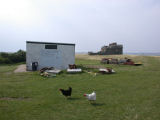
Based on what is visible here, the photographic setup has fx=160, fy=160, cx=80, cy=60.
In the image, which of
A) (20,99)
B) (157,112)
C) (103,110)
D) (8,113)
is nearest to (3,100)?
(20,99)

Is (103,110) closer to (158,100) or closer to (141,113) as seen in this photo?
(141,113)

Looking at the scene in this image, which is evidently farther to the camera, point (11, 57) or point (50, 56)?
point (11, 57)

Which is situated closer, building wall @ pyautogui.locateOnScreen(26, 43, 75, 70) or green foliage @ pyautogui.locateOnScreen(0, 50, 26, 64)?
building wall @ pyautogui.locateOnScreen(26, 43, 75, 70)

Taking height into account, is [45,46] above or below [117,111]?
above

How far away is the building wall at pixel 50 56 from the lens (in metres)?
18.5

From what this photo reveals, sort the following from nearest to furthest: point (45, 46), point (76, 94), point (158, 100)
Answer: point (158, 100), point (76, 94), point (45, 46)

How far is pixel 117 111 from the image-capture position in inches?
212

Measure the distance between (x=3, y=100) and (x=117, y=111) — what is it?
468 centimetres

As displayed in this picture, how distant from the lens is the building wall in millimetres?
18484

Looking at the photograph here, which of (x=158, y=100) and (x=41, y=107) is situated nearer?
(x=41, y=107)

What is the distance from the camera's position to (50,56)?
62.3ft

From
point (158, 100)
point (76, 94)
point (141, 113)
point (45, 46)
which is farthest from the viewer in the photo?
point (45, 46)

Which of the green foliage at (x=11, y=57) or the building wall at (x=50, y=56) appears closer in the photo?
the building wall at (x=50, y=56)

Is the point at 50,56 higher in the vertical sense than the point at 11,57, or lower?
higher
